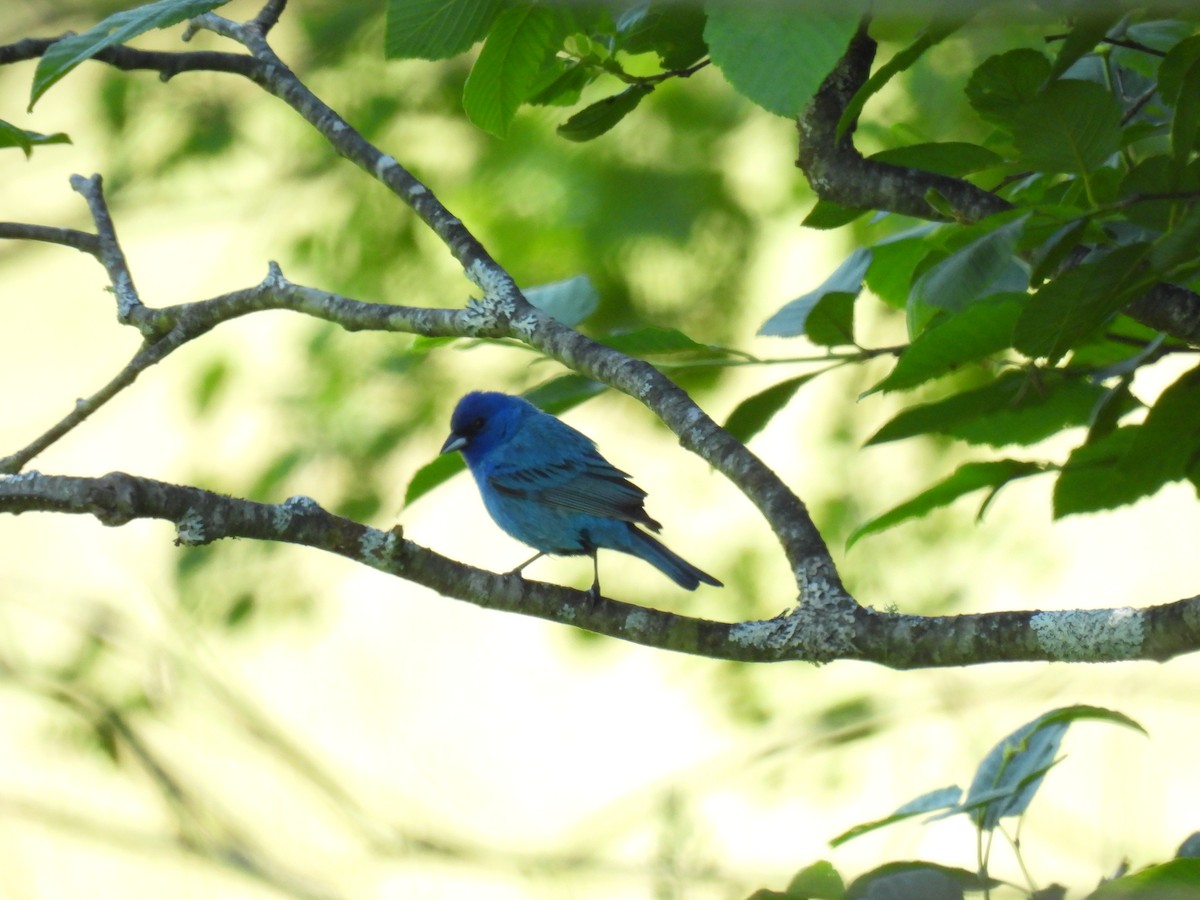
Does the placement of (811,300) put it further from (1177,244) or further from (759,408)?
(1177,244)

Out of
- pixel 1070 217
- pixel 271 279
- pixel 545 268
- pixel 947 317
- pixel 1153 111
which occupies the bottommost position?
pixel 1070 217

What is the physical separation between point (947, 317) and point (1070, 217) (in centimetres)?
37

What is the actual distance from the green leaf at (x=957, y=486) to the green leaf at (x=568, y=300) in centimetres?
66

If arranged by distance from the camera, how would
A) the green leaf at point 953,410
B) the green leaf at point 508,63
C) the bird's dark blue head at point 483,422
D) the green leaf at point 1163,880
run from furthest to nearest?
the bird's dark blue head at point 483,422, the green leaf at point 953,410, the green leaf at point 508,63, the green leaf at point 1163,880

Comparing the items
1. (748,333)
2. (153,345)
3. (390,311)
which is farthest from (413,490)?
(748,333)

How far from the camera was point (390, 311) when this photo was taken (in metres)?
2.11

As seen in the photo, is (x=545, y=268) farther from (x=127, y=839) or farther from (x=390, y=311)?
(x=127, y=839)

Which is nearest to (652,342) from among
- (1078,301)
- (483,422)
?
(1078,301)

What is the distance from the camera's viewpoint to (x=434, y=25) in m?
1.70

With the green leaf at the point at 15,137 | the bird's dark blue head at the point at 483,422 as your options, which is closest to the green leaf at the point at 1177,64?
the green leaf at the point at 15,137

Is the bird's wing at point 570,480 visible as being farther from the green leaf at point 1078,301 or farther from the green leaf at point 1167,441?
the green leaf at point 1078,301

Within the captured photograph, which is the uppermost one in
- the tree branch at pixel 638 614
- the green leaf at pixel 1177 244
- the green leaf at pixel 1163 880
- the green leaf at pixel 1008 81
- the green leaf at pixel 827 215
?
the green leaf at pixel 827 215

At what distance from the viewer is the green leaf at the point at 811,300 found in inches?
84.4

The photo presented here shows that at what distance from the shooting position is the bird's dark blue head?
4039mm
